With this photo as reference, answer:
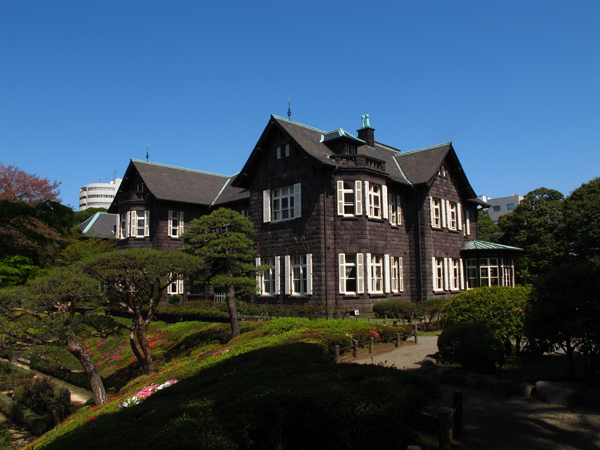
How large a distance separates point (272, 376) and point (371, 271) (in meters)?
17.8

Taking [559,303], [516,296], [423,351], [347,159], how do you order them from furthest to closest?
[347,159] → [423,351] → [516,296] → [559,303]

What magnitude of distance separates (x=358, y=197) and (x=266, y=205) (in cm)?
577

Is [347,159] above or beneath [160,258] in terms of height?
above

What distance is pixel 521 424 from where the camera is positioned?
308 inches

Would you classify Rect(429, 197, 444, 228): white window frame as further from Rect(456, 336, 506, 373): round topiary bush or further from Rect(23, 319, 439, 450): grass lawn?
Rect(23, 319, 439, 450): grass lawn

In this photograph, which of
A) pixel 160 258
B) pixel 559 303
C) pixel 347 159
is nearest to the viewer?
pixel 559 303

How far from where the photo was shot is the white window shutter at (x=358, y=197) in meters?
24.8

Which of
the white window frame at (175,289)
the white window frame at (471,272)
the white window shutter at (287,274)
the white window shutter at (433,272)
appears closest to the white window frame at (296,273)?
the white window shutter at (287,274)

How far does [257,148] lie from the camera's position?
27.7 metres

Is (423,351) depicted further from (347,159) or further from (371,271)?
(347,159)

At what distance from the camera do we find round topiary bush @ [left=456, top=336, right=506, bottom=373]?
35.2 feet

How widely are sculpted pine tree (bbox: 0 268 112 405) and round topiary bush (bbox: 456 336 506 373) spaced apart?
12.3 metres

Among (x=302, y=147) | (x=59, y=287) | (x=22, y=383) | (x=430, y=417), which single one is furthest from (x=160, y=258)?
(x=430, y=417)

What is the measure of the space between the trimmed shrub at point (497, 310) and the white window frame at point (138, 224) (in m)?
25.5
